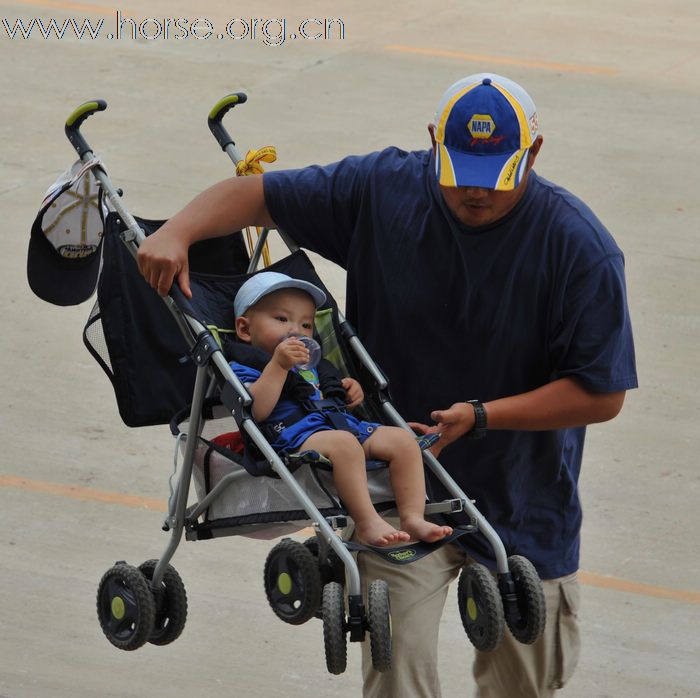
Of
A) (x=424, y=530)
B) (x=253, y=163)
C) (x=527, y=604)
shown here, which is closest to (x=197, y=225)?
→ (x=253, y=163)

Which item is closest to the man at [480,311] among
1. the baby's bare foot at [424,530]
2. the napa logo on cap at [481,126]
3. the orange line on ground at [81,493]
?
the napa logo on cap at [481,126]

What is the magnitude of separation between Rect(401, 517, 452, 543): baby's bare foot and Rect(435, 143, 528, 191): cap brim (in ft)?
2.95

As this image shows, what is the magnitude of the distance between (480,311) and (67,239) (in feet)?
4.77

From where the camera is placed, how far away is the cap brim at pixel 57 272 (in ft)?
16.1

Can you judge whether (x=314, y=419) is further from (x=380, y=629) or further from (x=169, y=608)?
(x=169, y=608)

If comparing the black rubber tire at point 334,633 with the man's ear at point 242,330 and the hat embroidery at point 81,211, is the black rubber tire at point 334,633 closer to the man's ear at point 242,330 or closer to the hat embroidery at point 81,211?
the man's ear at point 242,330

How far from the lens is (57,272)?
497cm

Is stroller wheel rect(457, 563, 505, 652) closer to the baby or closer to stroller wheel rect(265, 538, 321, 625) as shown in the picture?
the baby

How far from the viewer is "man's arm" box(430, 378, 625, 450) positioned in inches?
161

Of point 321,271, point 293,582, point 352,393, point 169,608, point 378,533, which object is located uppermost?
point 352,393

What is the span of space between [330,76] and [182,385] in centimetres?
844

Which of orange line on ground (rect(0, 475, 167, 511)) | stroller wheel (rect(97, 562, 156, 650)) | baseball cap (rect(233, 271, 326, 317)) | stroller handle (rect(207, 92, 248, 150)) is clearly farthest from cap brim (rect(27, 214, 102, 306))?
orange line on ground (rect(0, 475, 167, 511))

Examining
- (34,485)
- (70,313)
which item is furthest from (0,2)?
(34,485)

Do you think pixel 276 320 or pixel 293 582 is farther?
pixel 276 320
